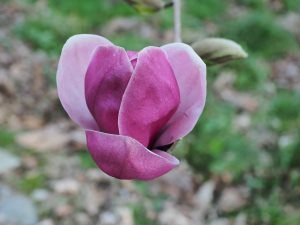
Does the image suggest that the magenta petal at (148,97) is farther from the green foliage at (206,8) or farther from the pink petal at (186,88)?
the green foliage at (206,8)

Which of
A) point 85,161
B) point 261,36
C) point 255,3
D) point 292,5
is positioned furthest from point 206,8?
point 85,161

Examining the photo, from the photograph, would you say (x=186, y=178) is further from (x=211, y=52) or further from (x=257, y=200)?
(x=211, y=52)

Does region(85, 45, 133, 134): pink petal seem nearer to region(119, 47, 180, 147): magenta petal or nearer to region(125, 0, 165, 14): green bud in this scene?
region(119, 47, 180, 147): magenta petal

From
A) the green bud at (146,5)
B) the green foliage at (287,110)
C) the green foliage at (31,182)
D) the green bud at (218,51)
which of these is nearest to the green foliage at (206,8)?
the green foliage at (287,110)

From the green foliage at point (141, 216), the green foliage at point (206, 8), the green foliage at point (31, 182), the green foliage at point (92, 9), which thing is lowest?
the green foliage at point (206, 8)

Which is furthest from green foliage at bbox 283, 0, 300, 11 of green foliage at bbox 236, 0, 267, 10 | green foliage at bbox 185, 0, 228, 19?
green foliage at bbox 185, 0, 228, 19

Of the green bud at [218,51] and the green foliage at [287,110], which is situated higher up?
the green bud at [218,51]

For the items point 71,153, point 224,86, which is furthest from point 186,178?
point 224,86
